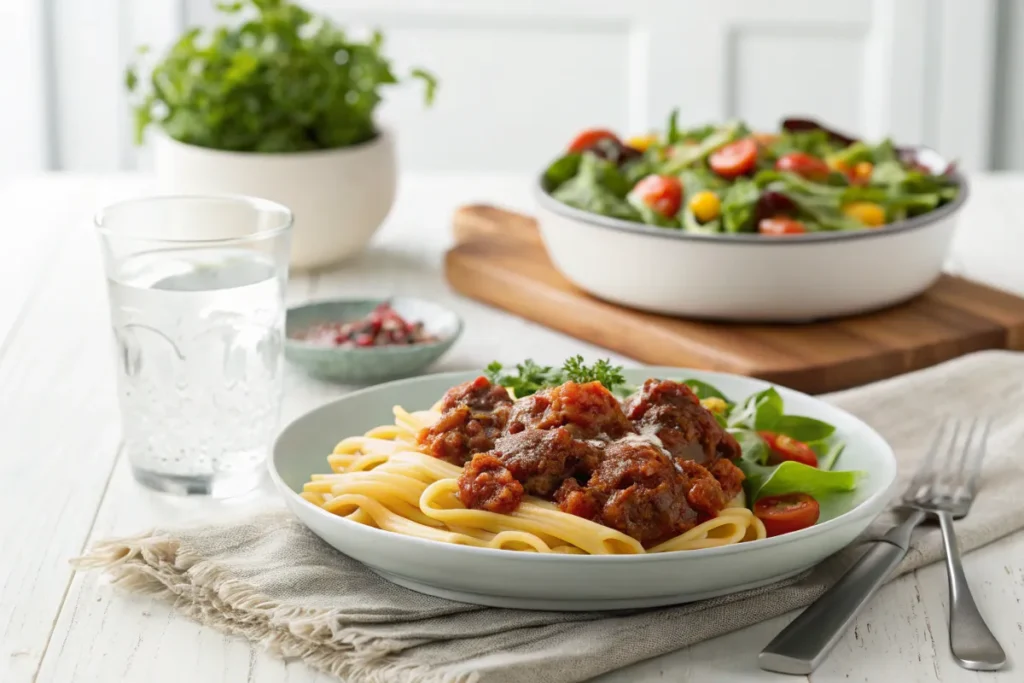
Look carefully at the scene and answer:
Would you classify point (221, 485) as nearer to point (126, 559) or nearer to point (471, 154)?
point (126, 559)

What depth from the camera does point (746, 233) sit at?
2854 millimetres

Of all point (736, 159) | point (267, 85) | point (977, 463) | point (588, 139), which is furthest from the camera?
point (588, 139)

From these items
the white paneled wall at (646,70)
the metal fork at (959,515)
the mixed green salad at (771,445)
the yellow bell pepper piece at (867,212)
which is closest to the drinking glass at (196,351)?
the mixed green salad at (771,445)

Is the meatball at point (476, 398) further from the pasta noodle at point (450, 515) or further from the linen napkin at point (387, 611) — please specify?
the linen napkin at point (387, 611)

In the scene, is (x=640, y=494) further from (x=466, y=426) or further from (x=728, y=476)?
(x=466, y=426)

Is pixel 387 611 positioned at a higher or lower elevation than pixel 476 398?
lower

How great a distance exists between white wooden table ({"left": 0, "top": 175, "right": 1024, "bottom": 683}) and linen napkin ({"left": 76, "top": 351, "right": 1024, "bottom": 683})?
30 millimetres

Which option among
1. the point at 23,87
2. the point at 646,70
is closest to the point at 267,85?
the point at 23,87

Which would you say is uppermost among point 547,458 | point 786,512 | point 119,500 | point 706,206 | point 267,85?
point 267,85

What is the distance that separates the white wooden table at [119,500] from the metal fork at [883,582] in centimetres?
2

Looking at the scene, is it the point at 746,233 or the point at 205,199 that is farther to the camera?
the point at 746,233

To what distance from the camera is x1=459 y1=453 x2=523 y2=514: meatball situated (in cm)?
170

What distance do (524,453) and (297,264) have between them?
1.80m

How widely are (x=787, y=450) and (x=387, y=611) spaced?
2.21 ft
